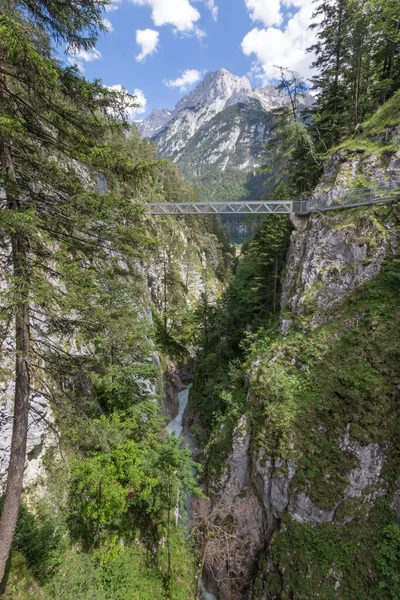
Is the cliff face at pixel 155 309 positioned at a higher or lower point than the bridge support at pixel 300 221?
lower

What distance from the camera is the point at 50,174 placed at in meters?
4.77

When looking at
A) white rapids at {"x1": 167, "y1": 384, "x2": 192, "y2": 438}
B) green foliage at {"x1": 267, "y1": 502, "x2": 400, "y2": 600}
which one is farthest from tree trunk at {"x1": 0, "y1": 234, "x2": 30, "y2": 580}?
white rapids at {"x1": 167, "y1": 384, "x2": 192, "y2": 438}

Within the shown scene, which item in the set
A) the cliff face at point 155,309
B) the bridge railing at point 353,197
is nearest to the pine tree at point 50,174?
the cliff face at point 155,309

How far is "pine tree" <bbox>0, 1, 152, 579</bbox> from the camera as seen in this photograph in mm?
4219

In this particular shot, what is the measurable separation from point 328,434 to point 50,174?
46.6 ft

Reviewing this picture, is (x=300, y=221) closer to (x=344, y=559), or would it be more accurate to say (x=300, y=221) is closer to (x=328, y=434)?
(x=328, y=434)

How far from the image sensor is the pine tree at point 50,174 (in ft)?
13.8

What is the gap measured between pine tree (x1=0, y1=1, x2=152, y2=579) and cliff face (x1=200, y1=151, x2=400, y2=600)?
1147 centimetres

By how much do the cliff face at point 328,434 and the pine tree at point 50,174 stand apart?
11.5 metres

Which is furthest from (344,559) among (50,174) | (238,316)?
(50,174)

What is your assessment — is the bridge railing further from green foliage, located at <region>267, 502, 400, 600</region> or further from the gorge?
green foliage, located at <region>267, 502, 400, 600</region>

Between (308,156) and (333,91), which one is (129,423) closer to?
(308,156)

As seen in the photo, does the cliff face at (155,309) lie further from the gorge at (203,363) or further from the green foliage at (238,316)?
the green foliage at (238,316)

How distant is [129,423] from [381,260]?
14.5 meters
